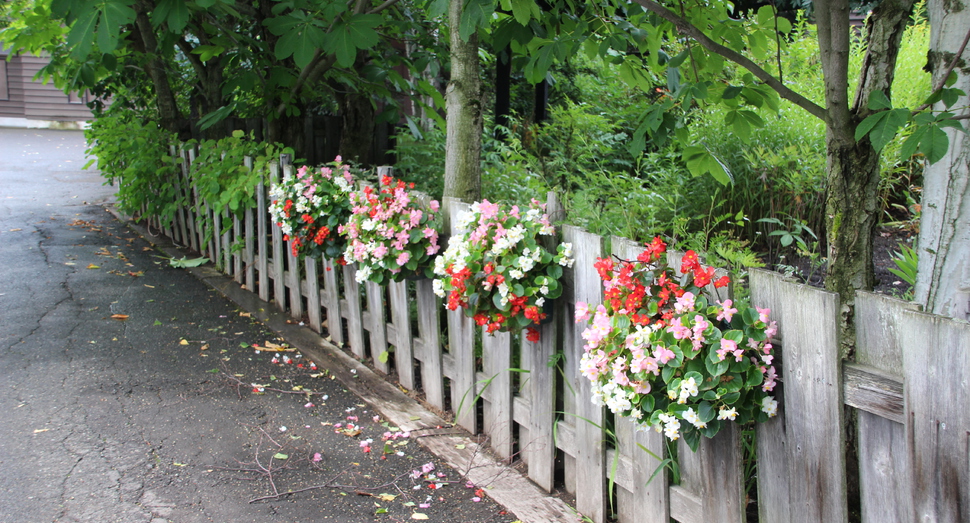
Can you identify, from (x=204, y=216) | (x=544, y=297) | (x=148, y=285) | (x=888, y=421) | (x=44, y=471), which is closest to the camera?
(x=888, y=421)

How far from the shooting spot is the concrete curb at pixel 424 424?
9.77 feet

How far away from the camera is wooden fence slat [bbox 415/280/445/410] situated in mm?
3770

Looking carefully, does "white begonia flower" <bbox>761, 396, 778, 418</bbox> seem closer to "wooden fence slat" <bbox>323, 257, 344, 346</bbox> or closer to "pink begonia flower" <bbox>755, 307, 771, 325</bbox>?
"pink begonia flower" <bbox>755, 307, 771, 325</bbox>

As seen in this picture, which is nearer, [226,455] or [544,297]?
[544,297]

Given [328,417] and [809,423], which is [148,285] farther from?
[809,423]

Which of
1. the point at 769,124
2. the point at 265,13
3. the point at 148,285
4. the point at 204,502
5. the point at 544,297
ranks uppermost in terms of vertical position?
the point at 265,13

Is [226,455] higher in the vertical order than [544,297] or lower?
lower

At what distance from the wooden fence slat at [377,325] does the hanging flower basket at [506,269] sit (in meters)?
1.23

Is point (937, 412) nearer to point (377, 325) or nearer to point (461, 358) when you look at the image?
point (461, 358)

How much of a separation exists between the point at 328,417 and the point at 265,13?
13.8 ft

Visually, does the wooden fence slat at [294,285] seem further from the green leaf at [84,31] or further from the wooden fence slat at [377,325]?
the green leaf at [84,31]

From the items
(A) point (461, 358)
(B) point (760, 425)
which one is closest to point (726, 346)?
(B) point (760, 425)

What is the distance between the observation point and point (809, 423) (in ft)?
6.57

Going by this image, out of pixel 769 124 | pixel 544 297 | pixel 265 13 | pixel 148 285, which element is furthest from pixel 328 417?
pixel 265 13
